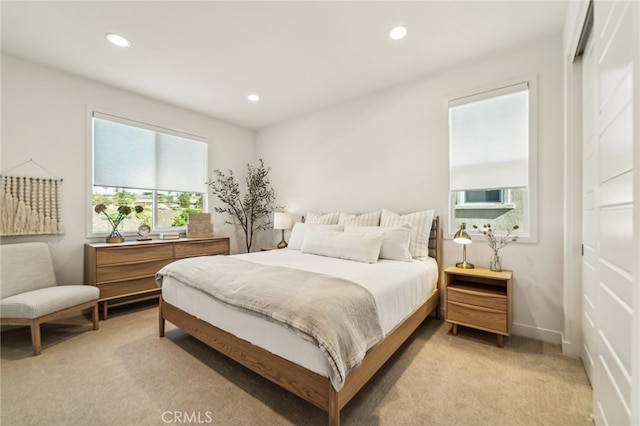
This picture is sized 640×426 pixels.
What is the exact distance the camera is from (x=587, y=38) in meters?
1.89

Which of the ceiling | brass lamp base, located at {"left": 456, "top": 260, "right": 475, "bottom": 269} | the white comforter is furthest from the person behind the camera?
brass lamp base, located at {"left": 456, "top": 260, "right": 475, "bottom": 269}

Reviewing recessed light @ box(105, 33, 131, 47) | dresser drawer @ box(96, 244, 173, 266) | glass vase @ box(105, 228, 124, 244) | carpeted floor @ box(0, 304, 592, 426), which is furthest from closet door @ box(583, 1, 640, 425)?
glass vase @ box(105, 228, 124, 244)

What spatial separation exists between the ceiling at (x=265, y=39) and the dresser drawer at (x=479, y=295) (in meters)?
2.38

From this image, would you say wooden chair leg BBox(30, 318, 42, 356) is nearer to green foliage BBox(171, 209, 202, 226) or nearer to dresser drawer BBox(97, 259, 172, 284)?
dresser drawer BBox(97, 259, 172, 284)

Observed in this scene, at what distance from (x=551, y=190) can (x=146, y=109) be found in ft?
16.3

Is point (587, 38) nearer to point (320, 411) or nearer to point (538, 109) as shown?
point (538, 109)

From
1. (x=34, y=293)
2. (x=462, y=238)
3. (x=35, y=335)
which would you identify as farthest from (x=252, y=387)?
(x=34, y=293)

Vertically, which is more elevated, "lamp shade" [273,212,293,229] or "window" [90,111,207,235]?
"window" [90,111,207,235]

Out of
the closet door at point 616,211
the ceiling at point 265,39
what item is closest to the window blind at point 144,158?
the ceiling at point 265,39

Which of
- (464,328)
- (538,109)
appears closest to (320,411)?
(464,328)

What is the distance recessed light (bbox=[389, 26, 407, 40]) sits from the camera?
7.52 ft

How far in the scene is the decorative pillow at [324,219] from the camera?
3666mm

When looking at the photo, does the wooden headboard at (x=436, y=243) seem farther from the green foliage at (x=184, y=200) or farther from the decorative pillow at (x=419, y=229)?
the green foliage at (x=184, y=200)

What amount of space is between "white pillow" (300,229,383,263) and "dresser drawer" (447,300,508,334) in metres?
0.88
